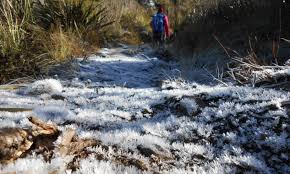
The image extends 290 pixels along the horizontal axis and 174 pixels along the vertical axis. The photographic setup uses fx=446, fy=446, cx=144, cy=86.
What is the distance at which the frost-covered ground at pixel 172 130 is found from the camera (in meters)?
2.54

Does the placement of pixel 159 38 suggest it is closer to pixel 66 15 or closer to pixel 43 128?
pixel 66 15

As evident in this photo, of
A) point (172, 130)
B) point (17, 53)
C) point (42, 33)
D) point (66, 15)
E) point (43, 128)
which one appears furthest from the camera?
point (66, 15)

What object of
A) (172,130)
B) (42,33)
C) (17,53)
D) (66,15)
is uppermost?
(66,15)

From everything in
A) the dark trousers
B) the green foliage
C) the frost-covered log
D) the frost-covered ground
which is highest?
the green foliage

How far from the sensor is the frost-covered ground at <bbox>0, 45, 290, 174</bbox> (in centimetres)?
254

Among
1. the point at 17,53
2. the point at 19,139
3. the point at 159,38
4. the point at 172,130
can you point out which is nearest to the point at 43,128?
the point at 19,139

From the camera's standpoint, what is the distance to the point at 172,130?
318cm

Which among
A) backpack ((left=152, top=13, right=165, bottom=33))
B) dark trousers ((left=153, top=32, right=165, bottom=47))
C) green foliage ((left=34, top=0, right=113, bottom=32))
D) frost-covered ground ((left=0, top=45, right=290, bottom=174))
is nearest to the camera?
frost-covered ground ((left=0, top=45, right=290, bottom=174))

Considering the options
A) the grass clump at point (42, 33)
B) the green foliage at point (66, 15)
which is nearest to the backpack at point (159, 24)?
the grass clump at point (42, 33)

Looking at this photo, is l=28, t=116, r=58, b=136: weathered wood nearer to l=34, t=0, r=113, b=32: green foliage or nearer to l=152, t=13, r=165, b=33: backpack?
l=34, t=0, r=113, b=32: green foliage

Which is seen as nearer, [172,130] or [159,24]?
[172,130]

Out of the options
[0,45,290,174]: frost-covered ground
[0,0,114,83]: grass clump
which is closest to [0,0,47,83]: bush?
[0,0,114,83]: grass clump

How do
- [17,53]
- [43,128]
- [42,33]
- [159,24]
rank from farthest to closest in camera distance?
1. [159,24]
2. [42,33]
3. [17,53]
4. [43,128]

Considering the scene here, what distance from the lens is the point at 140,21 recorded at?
1681 cm
